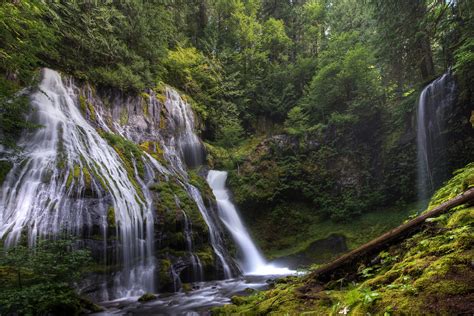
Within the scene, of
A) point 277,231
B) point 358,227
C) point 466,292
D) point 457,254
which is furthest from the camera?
point 277,231

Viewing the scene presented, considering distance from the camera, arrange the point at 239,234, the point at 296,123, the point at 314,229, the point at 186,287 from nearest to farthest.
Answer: the point at 186,287, the point at 239,234, the point at 314,229, the point at 296,123

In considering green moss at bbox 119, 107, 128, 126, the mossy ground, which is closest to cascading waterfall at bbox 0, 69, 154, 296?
green moss at bbox 119, 107, 128, 126

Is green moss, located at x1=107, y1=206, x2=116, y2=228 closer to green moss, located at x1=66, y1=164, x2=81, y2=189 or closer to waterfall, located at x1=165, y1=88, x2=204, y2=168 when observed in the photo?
green moss, located at x1=66, y1=164, x2=81, y2=189

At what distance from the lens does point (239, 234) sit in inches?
548

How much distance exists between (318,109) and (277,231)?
8.13m

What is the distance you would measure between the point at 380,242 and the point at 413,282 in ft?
4.11

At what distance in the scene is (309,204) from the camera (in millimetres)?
15547

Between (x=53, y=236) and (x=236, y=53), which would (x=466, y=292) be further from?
(x=236, y=53)

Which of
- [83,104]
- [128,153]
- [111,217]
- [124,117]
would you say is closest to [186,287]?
[111,217]

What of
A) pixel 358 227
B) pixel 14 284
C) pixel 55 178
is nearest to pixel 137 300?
pixel 14 284

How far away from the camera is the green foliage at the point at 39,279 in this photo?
13.3 feet

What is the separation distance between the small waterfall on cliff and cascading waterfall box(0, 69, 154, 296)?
10961mm

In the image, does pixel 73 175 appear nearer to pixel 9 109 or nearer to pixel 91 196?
pixel 91 196

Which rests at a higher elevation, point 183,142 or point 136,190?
point 183,142
